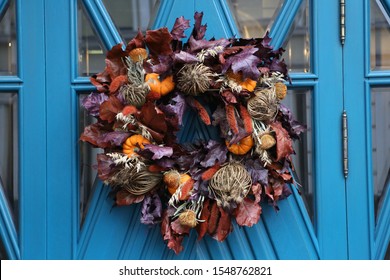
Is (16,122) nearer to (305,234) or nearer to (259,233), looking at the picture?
(259,233)

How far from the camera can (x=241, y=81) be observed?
1.69 meters

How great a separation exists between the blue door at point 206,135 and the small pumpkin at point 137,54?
0.17m

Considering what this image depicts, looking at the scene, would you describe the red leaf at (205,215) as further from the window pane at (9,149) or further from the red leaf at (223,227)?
the window pane at (9,149)

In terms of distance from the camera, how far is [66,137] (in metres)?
1.85

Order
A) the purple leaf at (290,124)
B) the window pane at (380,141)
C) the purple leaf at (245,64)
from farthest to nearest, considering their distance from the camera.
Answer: the window pane at (380,141), the purple leaf at (290,124), the purple leaf at (245,64)

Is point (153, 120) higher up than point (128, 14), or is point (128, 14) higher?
point (128, 14)

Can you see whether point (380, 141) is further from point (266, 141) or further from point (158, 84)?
point (158, 84)

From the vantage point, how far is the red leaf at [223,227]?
1.71 meters

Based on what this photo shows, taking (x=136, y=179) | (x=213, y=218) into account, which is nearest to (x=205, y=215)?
(x=213, y=218)

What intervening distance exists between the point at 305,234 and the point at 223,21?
2.52 feet

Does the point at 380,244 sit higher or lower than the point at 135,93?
lower

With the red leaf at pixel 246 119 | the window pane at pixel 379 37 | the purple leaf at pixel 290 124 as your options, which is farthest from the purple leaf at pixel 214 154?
the window pane at pixel 379 37

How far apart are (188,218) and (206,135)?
303mm

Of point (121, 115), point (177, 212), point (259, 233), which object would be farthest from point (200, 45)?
point (259, 233)
